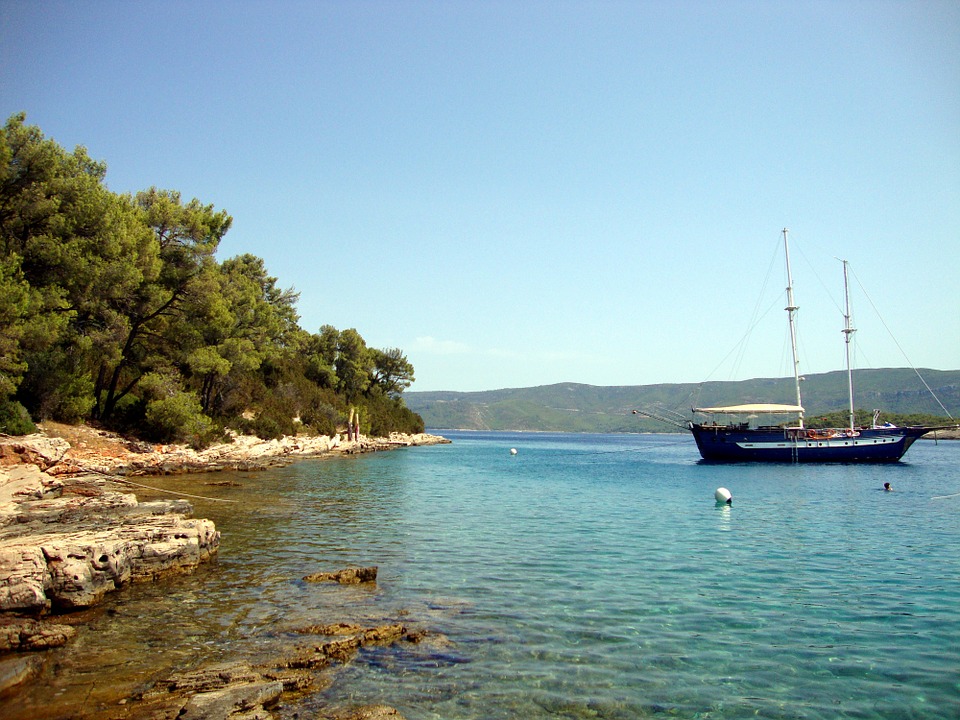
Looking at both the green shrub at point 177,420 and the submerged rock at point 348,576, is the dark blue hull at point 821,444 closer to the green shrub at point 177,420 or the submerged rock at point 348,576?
the green shrub at point 177,420

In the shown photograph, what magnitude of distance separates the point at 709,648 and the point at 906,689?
247cm

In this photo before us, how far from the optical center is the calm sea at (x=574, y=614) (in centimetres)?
777

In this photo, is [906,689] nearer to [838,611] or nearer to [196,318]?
[838,611]

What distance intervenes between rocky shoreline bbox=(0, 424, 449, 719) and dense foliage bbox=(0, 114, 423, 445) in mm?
5961

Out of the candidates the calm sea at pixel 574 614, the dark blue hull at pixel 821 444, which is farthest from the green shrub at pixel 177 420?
the dark blue hull at pixel 821 444

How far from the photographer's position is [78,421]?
33312 mm

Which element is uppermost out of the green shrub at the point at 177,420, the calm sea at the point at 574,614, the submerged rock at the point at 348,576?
the green shrub at the point at 177,420

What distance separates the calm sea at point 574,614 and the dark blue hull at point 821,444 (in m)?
32.7

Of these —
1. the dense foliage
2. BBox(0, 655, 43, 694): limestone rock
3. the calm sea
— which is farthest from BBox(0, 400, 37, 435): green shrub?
BBox(0, 655, 43, 694): limestone rock

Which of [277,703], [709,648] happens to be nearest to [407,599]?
[277,703]

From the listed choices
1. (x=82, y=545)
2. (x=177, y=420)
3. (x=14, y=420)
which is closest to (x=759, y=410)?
(x=177, y=420)

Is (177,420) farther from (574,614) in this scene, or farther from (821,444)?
(821,444)

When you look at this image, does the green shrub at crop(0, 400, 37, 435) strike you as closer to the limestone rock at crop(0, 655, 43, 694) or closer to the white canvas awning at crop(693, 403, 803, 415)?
the limestone rock at crop(0, 655, 43, 694)

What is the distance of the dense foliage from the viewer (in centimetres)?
2697
